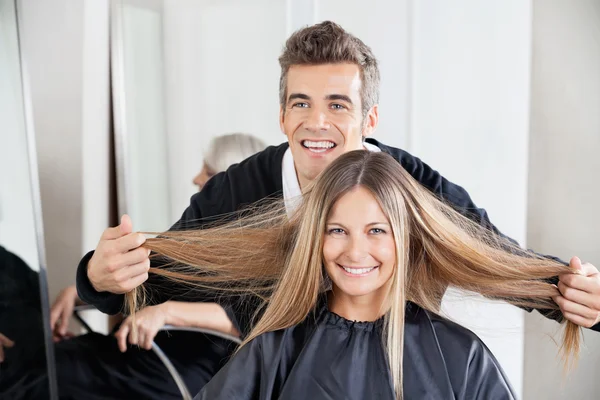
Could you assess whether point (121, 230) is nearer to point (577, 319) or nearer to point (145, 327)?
point (145, 327)

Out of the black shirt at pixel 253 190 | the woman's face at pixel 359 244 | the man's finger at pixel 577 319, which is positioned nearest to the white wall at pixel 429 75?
the black shirt at pixel 253 190

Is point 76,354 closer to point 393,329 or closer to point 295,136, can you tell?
point 295,136

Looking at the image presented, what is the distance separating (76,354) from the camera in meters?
2.64

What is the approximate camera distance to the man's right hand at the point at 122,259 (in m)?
1.72

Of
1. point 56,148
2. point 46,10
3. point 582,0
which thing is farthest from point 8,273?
point 582,0

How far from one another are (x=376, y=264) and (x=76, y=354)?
1533 mm

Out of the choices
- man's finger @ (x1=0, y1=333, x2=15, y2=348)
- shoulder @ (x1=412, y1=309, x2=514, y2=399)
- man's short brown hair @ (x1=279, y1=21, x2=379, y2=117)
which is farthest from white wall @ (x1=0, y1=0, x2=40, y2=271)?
shoulder @ (x1=412, y1=309, x2=514, y2=399)

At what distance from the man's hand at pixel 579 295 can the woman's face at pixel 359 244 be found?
0.40 m

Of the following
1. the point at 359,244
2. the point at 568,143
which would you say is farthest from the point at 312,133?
the point at 568,143

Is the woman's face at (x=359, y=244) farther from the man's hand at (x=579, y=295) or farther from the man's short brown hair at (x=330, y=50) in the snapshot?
the man's short brown hair at (x=330, y=50)

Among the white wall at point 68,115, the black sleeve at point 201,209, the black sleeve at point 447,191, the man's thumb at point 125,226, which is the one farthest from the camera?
the white wall at point 68,115

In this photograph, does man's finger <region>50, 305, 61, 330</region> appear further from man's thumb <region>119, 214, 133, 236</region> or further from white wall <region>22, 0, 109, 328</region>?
man's thumb <region>119, 214, 133, 236</region>

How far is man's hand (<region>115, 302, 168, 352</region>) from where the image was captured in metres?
2.41

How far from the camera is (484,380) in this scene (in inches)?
58.4
